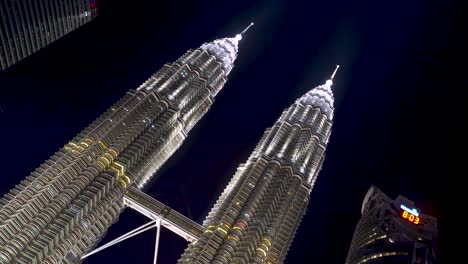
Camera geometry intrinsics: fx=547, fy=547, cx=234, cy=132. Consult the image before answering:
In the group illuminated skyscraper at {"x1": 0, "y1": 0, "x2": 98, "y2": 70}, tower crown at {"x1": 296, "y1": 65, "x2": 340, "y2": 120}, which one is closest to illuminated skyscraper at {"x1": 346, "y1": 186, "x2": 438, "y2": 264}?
tower crown at {"x1": 296, "y1": 65, "x2": 340, "y2": 120}

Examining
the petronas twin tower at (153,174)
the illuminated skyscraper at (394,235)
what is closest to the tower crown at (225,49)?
the petronas twin tower at (153,174)

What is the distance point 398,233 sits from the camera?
135m

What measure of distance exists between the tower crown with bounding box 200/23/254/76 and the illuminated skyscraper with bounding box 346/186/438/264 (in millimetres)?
55162

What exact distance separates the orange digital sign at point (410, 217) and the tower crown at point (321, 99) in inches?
1219

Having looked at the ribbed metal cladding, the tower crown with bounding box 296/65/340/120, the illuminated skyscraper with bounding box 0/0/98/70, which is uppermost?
the tower crown with bounding box 296/65/340/120

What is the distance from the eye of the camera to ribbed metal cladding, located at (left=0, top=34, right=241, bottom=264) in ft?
257

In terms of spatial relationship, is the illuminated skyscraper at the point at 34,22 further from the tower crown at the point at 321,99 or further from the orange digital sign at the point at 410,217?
the orange digital sign at the point at 410,217

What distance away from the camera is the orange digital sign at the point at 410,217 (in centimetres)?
13538

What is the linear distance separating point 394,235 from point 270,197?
177 feet

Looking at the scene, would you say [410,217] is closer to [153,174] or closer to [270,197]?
[270,197]

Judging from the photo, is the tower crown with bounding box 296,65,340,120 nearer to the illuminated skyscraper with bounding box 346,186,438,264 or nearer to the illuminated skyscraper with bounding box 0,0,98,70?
the illuminated skyscraper with bounding box 346,186,438,264

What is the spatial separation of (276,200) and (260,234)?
1016 cm

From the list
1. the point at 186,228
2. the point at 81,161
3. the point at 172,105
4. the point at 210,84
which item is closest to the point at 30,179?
the point at 81,161

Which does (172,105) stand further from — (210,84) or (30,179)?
(30,179)
